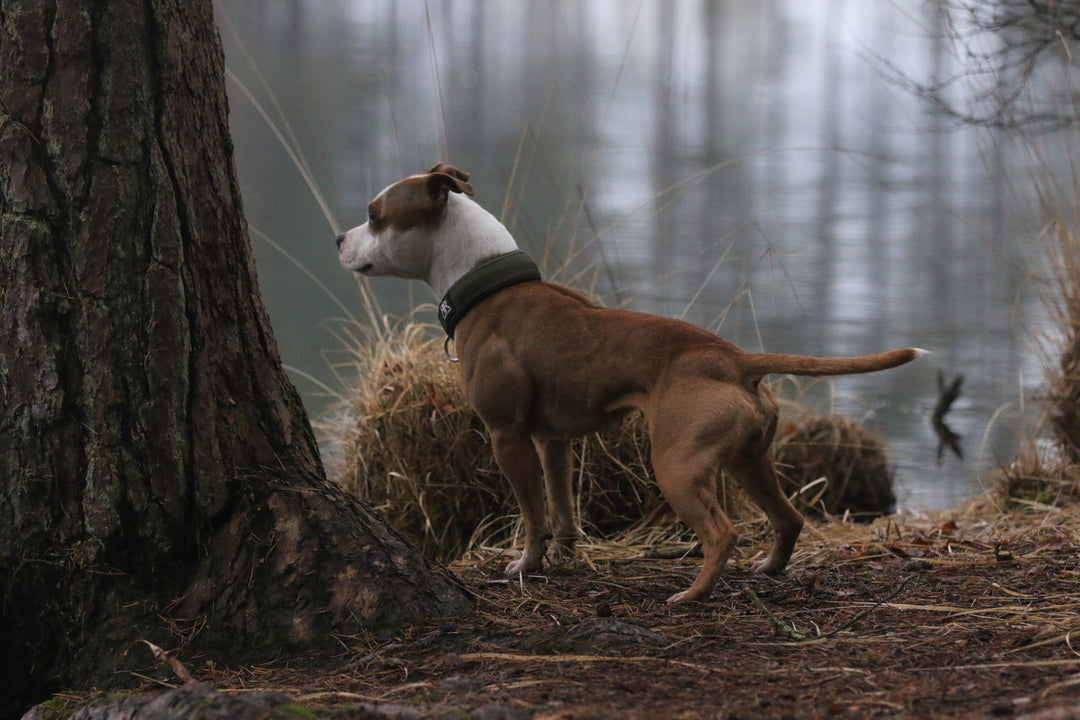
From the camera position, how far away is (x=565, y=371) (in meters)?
3.07

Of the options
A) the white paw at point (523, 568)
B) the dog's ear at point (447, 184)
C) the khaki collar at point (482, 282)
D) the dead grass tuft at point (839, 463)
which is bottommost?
the dead grass tuft at point (839, 463)

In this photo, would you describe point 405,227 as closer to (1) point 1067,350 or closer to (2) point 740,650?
(2) point 740,650

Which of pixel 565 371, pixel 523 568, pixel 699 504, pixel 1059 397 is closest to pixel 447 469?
pixel 523 568

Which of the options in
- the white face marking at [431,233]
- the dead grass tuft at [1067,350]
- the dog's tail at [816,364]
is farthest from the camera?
the dead grass tuft at [1067,350]

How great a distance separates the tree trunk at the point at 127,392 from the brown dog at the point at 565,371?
75 centimetres

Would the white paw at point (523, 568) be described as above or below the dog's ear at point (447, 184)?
below

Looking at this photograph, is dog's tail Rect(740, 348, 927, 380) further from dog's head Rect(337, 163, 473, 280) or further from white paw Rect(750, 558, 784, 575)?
dog's head Rect(337, 163, 473, 280)

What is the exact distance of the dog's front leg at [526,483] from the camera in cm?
323

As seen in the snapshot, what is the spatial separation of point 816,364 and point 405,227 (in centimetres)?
136

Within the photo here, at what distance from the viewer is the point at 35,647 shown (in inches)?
97.2

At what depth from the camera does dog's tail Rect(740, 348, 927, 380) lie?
272 centimetres

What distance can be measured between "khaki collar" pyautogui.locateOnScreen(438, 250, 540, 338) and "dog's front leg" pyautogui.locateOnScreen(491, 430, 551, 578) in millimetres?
388

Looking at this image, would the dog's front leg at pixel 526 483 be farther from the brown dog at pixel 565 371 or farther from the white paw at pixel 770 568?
the white paw at pixel 770 568

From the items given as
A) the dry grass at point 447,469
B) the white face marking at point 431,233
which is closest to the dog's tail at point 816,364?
the white face marking at point 431,233
